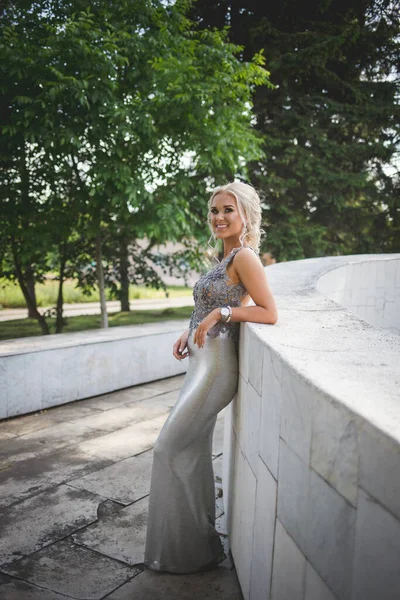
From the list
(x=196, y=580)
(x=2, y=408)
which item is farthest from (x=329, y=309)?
(x=2, y=408)

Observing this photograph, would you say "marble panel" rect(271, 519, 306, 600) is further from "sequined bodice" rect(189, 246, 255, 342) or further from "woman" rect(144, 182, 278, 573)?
"sequined bodice" rect(189, 246, 255, 342)

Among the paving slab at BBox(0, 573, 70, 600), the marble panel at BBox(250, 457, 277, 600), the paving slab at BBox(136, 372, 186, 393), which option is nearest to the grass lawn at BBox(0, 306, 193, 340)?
the paving slab at BBox(136, 372, 186, 393)

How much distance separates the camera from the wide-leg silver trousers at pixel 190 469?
8.87 ft

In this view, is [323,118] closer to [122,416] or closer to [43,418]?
[122,416]

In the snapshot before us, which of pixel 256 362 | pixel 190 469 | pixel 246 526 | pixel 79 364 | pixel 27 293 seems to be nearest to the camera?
pixel 256 362

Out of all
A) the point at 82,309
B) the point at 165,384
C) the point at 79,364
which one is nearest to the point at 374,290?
the point at 165,384

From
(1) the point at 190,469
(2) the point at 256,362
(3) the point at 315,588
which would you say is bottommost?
(1) the point at 190,469

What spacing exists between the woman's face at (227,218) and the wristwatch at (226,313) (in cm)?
55

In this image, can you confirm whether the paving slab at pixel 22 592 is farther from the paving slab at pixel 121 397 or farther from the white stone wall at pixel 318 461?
the paving slab at pixel 121 397

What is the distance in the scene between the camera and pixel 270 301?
8.48 feet

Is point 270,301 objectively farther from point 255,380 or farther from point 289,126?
point 289,126

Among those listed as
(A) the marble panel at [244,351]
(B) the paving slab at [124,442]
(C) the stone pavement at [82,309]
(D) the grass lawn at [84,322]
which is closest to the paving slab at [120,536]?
(B) the paving slab at [124,442]

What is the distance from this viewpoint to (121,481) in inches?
156

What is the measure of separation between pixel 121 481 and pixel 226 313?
2064 millimetres
